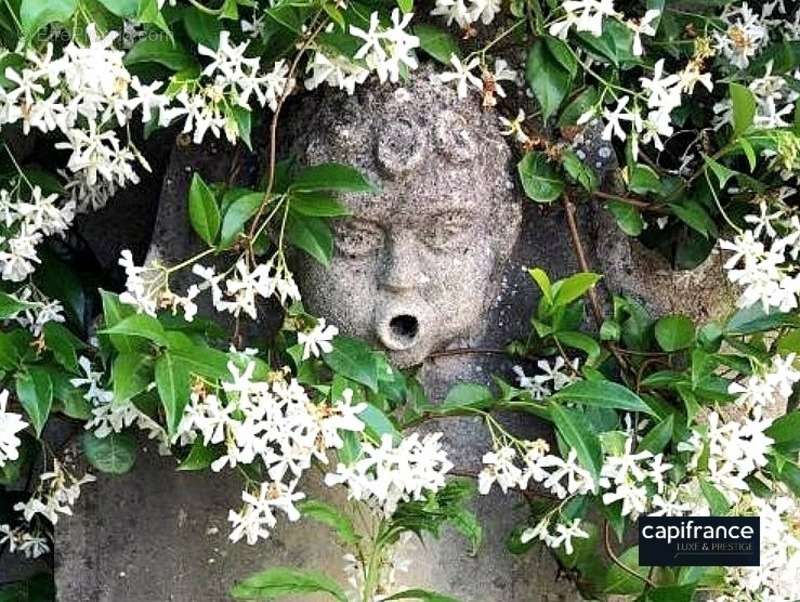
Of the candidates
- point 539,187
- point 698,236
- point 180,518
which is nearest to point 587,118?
point 539,187

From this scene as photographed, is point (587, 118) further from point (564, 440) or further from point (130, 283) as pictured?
point (130, 283)

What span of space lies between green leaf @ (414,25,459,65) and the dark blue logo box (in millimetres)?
564

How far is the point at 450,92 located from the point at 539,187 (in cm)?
16

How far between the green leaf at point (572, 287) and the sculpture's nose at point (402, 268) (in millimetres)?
155

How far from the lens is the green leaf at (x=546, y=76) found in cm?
151

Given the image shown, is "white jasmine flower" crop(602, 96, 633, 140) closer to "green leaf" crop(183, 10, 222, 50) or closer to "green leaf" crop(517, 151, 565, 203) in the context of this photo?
"green leaf" crop(517, 151, 565, 203)

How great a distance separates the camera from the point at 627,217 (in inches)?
63.2

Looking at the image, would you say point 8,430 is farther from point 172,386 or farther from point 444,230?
point 444,230

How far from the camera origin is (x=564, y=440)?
59.3 inches

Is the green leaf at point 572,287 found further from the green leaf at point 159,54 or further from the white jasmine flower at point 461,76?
the green leaf at point 159,54

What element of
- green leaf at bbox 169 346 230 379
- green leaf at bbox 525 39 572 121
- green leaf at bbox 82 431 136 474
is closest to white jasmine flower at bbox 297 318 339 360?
green leaf at bbox 169 346 230 379

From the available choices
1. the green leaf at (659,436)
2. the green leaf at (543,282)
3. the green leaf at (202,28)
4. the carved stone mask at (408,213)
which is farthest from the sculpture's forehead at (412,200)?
the green leaf at (659,436)

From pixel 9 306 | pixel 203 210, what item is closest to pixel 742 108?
pixel 203 210

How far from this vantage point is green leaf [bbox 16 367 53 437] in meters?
1.43
